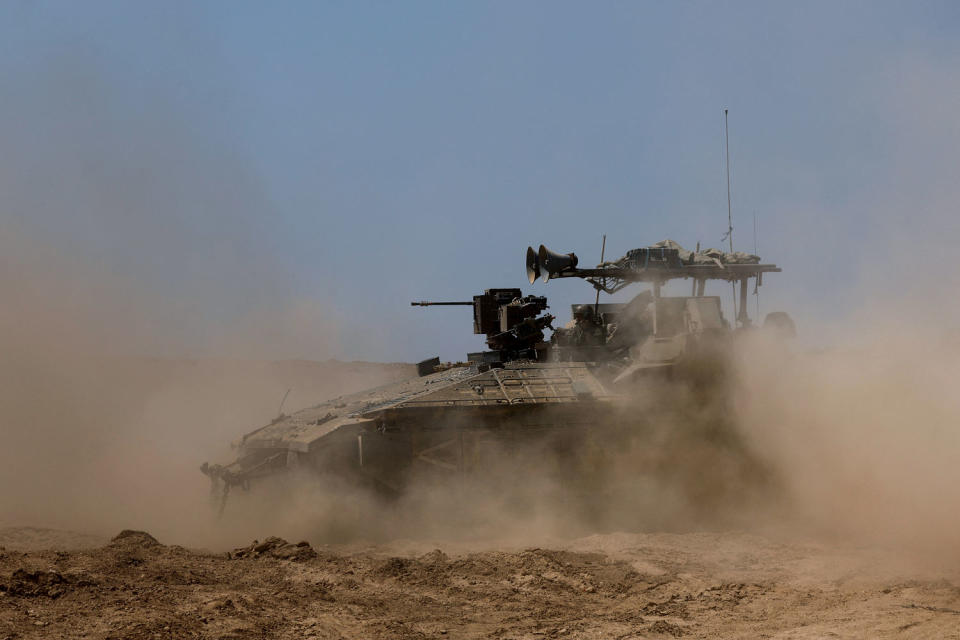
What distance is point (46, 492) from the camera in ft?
44.1

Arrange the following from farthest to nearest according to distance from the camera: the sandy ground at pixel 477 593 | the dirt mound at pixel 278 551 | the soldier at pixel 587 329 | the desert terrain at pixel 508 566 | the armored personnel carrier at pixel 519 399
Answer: the soldier at pixel 587 329 → the armored personnel carrier at pixel 519 399 → the dirt mound at pixel 278 551 → the desert terrain at pixel 508 566 → the sandy ground at pixel 477 593

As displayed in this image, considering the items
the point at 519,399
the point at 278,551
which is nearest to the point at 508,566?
the point at 278,551

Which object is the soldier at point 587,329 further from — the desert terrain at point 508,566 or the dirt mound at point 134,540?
the dirt mound at point 134,540

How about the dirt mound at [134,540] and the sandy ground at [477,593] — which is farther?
the dirt mound at [134,540]

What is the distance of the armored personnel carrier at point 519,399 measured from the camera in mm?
11156

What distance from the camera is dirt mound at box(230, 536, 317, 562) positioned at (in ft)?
29.2

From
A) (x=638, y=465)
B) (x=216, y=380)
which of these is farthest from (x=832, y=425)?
(x=216, y=380)

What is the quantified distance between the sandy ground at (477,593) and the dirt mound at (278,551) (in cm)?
3

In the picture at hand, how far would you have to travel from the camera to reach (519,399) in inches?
456

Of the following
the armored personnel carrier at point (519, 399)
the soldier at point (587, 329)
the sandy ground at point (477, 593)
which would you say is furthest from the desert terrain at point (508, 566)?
the soldier at point (587, 329)

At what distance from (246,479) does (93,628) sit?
543 centimetres

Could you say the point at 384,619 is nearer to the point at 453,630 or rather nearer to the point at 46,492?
the point at 453,630

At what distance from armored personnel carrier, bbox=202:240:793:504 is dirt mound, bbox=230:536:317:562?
1874 mm

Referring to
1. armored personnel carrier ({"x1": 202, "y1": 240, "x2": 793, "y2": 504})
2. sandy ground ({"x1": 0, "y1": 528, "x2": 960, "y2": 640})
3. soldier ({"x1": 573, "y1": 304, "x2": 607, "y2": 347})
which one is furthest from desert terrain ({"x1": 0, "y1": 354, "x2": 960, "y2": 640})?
soldier ({"x1": 573, "y1": 304, "x2": 607, "y2": 347})
